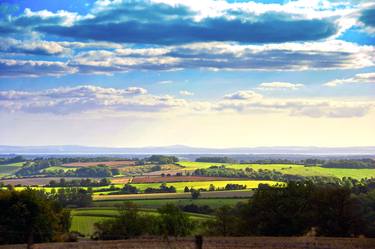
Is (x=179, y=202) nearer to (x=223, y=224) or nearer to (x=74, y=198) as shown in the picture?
(x=74, y=198)

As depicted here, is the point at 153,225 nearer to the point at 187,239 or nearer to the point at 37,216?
the point at 37,216

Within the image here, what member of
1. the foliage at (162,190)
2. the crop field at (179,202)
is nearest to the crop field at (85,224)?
the crop field at (179,202)

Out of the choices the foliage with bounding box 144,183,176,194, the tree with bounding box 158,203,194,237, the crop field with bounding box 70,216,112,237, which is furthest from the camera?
the foliage with bounding box 144,183,176,194

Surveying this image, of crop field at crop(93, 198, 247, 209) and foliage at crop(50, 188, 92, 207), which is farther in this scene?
foliage at crop(50, 188, 92, 207)

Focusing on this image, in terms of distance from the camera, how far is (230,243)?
147ft

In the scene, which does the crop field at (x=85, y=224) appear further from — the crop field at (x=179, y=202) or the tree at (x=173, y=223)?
the crop field at (x=179, y=202)

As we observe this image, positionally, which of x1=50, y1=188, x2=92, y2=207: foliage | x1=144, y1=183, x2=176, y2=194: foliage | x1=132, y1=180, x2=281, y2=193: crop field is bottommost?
x1=50, y1=188, x2=92, y2=207: foliage

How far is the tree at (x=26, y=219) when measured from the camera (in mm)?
61688

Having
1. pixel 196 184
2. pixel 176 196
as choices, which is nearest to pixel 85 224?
pixel 176 196

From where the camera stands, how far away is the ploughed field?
4241 centimetres

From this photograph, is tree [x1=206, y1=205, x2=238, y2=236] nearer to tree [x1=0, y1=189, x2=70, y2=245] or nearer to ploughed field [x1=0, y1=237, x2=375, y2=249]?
tree [x1=0, y1=189, x2=70, y2=245]

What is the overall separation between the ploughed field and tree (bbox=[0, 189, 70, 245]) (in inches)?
745

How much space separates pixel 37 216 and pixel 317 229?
32381 mm

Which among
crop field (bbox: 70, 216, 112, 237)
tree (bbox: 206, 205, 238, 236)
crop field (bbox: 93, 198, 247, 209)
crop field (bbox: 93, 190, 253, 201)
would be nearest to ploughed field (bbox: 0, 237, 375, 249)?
tree (bbox: 206, 205, 238, 236)
